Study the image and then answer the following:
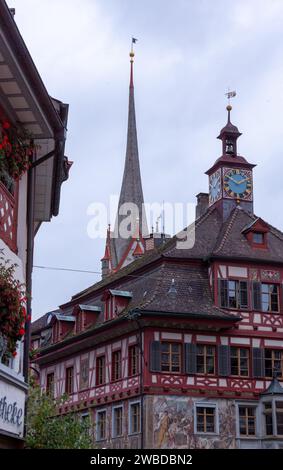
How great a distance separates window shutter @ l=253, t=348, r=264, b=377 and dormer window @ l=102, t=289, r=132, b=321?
648cm

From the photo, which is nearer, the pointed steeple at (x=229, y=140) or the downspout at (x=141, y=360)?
the downspout at (x=141, y=360)

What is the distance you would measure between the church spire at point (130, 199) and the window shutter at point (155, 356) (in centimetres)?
5552

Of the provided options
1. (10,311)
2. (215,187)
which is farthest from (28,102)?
(215,187)

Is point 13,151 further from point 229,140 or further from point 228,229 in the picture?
point 229,140

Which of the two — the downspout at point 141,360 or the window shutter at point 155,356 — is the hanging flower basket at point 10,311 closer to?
the downspout at point 141,360

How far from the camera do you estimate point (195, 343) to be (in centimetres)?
3884

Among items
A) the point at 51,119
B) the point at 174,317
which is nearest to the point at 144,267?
the point at 174,317

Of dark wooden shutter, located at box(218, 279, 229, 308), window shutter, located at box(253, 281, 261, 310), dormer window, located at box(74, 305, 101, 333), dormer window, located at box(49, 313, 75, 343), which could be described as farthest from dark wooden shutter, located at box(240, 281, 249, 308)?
dormer window, located at box(49, 313, 75, 343)

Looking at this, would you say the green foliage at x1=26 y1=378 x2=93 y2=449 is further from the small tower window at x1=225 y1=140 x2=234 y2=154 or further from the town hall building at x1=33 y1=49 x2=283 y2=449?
the small tower window at x1=225 y1=140 x2=234 y2=154

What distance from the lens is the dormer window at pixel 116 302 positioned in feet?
138

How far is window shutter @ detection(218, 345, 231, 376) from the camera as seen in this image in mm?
38625

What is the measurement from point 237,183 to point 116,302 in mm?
9177

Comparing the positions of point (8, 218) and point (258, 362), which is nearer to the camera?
point (8, 218)

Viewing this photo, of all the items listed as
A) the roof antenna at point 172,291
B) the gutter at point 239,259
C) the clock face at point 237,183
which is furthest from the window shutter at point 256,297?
the clock face at point 237,183
